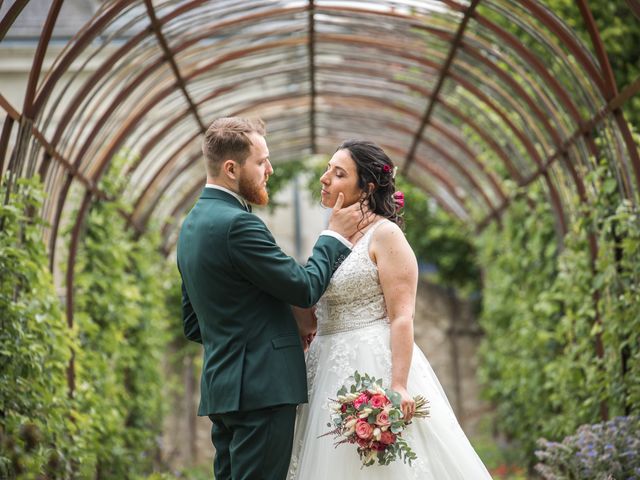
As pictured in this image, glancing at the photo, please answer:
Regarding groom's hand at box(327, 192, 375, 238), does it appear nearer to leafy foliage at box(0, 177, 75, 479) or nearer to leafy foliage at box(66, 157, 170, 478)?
leafy foliage at box(0, 177, 75, 479)

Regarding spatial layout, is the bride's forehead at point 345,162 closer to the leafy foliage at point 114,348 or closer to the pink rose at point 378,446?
the pink rose at point 378,446

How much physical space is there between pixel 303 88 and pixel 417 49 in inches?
88.4

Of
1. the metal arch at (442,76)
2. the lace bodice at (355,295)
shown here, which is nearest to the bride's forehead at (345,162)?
the lace bodice at (355,295)

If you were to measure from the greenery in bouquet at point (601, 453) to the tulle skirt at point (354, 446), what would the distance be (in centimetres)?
120

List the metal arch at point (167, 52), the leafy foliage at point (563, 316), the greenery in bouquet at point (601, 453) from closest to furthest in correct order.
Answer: the greenery in bouquet at point (601, 453), the leafy foliage at point (563, 316), the metal arch at point (167, 52)

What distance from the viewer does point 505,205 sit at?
9.77m

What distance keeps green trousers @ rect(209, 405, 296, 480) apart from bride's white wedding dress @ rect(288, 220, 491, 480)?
0.16 m

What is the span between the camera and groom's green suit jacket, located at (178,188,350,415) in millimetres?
3650

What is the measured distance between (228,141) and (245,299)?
64cm

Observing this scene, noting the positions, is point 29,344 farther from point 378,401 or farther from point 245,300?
point 378,401

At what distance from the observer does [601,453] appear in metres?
5.04

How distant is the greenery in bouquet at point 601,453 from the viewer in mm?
4801

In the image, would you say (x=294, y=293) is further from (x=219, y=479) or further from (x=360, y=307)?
(x=219, y=479)

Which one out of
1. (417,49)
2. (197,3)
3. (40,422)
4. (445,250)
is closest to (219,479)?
(40,422)
